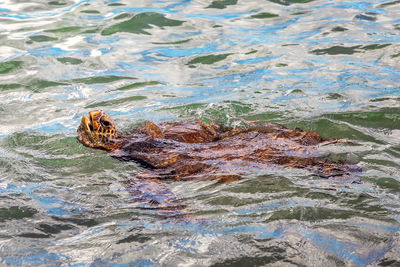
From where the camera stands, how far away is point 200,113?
666 cm

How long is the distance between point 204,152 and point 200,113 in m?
1.97

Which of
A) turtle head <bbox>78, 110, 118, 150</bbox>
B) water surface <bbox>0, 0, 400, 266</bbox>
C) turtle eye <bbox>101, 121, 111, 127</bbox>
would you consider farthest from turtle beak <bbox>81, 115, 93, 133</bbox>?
water surface <bbox>0, 0, 400, 266</bbox>

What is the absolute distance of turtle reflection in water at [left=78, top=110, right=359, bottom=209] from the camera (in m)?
4.48

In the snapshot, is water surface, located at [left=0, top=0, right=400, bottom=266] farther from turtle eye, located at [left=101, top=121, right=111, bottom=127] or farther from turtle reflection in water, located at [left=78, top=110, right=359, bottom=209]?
turtle eye, located at [left=101, top=121, right=111, bottom=127]

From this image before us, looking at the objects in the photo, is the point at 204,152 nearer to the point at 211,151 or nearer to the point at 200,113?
the point at 211,151

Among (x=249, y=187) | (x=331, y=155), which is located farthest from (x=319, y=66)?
(x=249, y=187)

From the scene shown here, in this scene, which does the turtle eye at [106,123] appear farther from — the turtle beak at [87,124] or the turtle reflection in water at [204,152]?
the turtle beak at [87,124]

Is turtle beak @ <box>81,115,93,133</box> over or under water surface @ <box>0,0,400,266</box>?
over

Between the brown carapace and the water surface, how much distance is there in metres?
0.18

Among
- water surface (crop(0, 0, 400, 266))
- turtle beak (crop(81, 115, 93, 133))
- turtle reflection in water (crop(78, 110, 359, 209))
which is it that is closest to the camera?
water surface (crop(0, 0, 400, 266))

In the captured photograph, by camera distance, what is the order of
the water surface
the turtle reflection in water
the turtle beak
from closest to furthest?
1. the water surface
2. the turtle reflection in water
3. the turtle beak

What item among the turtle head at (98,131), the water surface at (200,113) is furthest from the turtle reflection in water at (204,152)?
the water surface at (200,113)

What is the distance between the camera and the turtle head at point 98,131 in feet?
15.1

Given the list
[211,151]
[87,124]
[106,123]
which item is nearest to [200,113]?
[211,151]
